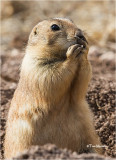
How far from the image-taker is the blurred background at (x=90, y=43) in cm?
557

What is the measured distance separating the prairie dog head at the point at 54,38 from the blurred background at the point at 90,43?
0.57 metres

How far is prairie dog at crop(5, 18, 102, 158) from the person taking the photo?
3951 millimetres

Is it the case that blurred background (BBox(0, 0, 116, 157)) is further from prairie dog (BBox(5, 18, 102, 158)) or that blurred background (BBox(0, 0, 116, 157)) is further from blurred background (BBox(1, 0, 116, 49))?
prairie dog (BBox(5, 18, 102, 158))

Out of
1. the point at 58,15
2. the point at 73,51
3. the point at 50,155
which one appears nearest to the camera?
the point at 50,155

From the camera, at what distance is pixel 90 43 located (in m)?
8.55

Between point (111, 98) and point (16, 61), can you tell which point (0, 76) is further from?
point (111, 98)

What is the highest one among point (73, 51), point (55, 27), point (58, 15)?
Result: point (58, 15)

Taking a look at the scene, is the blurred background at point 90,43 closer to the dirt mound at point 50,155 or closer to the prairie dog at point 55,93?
the prairie dog at point 55,93

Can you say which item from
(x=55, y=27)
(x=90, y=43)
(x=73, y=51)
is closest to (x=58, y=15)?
(x=90, y=43)

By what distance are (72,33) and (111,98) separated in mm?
1976

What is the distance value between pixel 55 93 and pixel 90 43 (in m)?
4.75

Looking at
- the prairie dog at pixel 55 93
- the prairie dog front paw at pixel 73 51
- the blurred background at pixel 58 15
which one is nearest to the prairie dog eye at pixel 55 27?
the prairie dog at pixel 55 93

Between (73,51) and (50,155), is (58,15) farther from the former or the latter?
(50,155)

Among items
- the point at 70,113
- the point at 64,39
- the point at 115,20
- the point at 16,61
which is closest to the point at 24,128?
the point at 70,113
